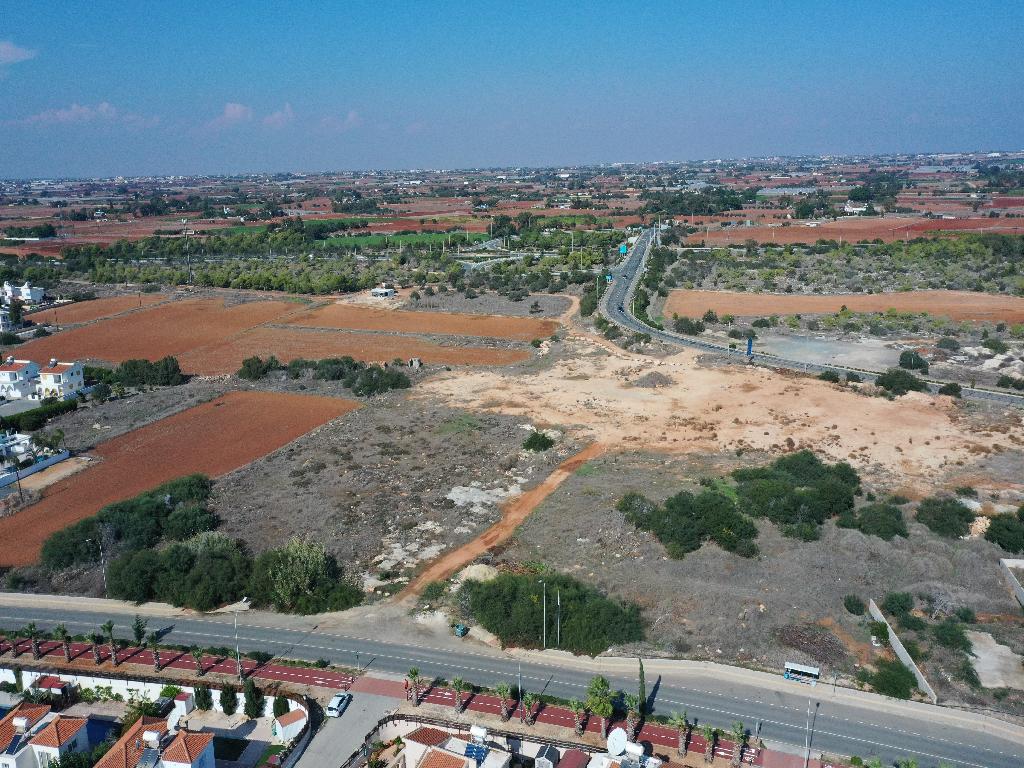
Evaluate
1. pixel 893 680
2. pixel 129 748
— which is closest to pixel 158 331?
pixel 129 748

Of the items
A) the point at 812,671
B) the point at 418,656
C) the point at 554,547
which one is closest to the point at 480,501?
the point at 554,547

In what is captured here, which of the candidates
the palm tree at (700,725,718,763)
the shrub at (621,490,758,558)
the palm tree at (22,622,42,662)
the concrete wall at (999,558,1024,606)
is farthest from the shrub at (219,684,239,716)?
the concrete wall at (999,558,1024,606)

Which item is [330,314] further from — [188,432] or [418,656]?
[418,656]

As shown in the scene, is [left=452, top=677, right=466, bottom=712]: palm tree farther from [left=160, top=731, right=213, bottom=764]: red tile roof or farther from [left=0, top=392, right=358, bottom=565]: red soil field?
[left=0, top=392, right=358, bottom=565]: red soil field

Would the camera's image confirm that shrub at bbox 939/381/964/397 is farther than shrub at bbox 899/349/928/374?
No

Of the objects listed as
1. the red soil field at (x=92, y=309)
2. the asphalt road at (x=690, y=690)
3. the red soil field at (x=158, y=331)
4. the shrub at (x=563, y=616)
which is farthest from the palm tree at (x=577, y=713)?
the red soil field at (x=92, y=309)

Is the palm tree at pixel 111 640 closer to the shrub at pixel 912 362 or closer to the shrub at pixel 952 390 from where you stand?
the shrub at pixel 952 390

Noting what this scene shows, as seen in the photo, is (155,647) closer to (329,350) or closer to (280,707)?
(280,707)
